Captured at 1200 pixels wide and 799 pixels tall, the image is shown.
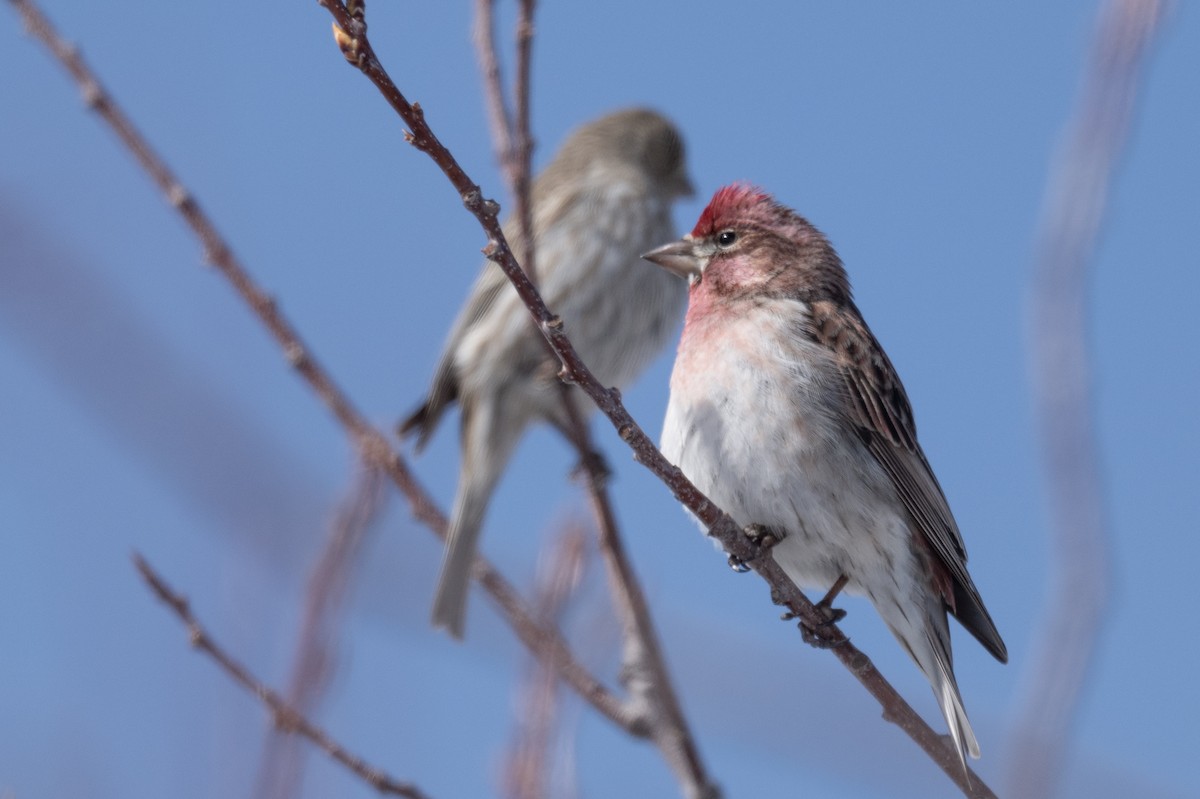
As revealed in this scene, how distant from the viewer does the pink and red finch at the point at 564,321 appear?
7480 millimetres

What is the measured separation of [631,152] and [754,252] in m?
3.80

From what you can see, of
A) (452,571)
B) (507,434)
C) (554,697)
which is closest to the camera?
(554,697)

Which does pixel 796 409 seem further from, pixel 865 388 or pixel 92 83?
pixel 92 83

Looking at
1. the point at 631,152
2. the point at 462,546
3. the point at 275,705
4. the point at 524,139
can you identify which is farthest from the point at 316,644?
the point at 631,152

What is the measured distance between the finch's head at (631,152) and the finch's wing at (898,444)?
3.75m

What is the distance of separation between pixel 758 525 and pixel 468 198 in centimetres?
222

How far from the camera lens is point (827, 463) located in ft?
15.6

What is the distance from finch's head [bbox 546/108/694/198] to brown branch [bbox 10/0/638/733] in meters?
Answer: 4.88

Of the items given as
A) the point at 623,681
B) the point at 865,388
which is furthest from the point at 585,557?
the point at 865,388

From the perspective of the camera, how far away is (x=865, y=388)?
509 centimetres

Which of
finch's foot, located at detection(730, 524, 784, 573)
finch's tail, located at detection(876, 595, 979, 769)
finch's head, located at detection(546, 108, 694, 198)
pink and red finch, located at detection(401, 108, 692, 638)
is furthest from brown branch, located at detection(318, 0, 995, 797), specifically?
finch's head, located at detection(546, 108, 694, 198)

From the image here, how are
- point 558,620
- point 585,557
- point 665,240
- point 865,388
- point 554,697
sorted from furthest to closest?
1. point 665,240
2. point 865,388
3. point 585,557
4. point 558,620
5. point 554,697

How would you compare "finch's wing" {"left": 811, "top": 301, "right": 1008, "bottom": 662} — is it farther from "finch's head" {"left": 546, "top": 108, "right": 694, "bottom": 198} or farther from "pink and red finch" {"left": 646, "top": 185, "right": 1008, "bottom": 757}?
"finch's head" {"left": 546, "top": 108, "right": 694, "bottom": 198}

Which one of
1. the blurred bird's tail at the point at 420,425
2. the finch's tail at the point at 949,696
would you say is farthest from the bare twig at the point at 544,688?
the blurred bird's tail at the point at 420,425
